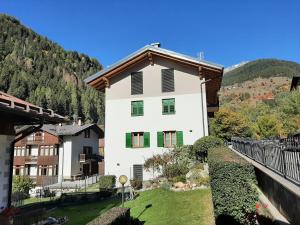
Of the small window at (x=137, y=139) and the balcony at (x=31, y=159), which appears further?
the balcony at (x=31, y=159)

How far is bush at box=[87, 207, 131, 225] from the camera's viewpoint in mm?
8328

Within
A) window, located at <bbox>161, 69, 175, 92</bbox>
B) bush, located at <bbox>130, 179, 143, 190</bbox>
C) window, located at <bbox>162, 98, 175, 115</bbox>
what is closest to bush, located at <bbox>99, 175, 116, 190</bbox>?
bush, located at <bbox>130, 179, 143, 190</bbox>

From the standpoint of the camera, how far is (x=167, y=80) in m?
27.7

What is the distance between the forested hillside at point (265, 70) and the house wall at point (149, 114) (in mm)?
114896

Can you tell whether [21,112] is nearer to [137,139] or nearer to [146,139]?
[146,139]

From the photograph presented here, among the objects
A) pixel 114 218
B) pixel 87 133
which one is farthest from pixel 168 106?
pixel 87 133

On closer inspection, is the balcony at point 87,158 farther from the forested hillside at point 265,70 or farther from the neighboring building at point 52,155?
the forested hillside at point 265,70

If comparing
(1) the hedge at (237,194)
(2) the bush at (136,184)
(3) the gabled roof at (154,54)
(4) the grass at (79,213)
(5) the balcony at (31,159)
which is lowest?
(4) the grass at (79,213)

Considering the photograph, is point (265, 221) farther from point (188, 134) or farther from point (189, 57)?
point (189, 57)

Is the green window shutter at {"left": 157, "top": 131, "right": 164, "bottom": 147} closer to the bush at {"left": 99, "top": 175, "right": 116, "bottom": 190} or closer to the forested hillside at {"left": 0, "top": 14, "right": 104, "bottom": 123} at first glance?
the bush at {"left": 99, "top": 175, "right": 116, "bottom": 190}

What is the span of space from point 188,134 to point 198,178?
7.86 metres

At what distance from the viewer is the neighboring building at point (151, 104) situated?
26547mm

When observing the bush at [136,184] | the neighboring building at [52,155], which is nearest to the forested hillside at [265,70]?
the neighboring building at [52,155]

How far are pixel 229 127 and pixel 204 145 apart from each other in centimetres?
2700
